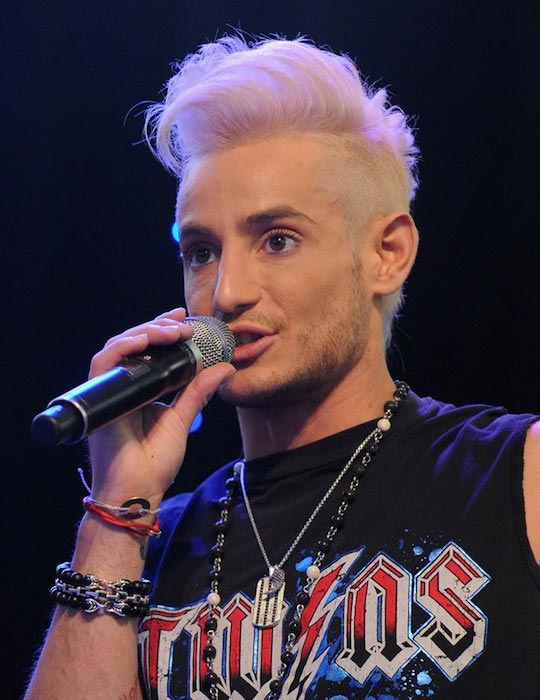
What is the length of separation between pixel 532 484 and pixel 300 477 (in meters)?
0.49

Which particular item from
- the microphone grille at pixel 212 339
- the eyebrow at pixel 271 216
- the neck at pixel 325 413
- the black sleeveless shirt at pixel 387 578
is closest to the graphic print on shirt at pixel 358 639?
the black sleeveless shirt at pixel 387 578

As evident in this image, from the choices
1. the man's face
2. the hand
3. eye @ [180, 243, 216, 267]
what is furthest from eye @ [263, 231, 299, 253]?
the hand

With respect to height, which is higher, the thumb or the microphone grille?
the microphone grille

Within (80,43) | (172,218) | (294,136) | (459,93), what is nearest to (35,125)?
(80,43)

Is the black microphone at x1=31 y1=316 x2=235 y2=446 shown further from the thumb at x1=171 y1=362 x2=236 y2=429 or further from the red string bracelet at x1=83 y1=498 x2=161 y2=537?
the red string bracelet at x1=83 y1=498 x2=161 y2=537

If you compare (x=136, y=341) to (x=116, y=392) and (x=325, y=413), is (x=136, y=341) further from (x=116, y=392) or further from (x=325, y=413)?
(x=325, y=413)

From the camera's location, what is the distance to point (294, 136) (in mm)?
1830

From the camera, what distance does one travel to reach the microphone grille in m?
1.54

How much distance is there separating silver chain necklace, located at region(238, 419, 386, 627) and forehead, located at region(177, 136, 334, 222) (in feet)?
1.67

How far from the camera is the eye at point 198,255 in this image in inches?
70.6

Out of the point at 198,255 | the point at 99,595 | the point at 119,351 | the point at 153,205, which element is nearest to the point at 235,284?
the point at 198,255

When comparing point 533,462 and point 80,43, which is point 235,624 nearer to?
point 533,462

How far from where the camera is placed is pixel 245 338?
1674 mm

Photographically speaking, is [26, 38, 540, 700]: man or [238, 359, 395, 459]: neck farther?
[238, 359, 395, 459]: neck
